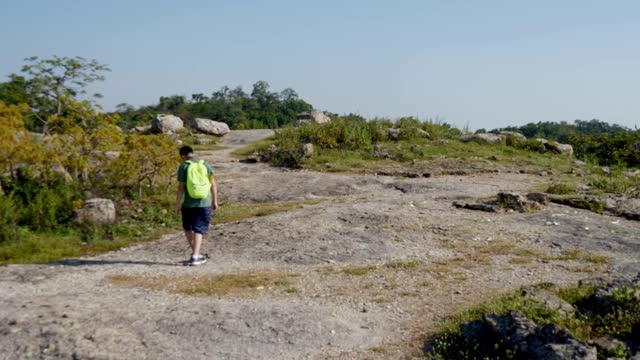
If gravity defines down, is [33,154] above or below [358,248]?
above

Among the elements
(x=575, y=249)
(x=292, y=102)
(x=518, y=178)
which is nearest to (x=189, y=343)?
(x=575, y=249)

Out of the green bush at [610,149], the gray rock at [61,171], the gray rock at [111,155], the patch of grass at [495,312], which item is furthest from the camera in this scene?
the green bush at [610,149]

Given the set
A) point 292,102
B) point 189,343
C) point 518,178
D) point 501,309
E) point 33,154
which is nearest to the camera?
point 189,343

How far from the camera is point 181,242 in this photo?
311 inches

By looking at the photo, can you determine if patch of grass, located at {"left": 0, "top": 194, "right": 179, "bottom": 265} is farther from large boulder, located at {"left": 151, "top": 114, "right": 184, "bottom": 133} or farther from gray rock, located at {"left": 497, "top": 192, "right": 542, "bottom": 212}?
large boulder, located at {"left": 151, "top": 114, "right": 184, "bottom": 133}

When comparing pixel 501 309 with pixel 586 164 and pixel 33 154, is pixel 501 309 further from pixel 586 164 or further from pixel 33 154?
pixel 586 164

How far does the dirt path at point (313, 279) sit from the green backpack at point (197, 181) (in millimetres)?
875

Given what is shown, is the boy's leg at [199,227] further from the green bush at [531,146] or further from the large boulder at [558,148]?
the large boulder at [558,148]

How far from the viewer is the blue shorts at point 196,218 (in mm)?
6848

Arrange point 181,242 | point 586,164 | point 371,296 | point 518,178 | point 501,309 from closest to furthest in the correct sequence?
1. point 501,309
2. point 371,296
3. point 181,242
4. point 518,178
5. point 586,164

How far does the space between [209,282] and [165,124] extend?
61.3ft

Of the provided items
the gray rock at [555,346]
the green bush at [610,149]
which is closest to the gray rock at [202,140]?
the green bush at [610,149]

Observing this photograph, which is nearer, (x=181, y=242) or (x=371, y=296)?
(x=371, y=296)

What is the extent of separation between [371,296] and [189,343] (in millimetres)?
1932
